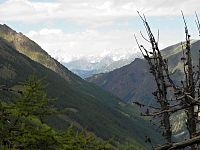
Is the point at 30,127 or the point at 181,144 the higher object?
the point at 181,144

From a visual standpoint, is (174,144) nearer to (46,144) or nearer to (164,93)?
(46,144)

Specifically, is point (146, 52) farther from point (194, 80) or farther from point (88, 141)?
point (88, 141)

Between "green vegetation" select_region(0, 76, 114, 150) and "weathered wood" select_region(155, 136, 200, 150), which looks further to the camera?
"green vegetation" select_region(0, 76, 114, 150)

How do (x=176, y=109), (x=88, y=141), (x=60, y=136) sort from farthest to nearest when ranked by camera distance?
(x=88, y=141)
(x=60, y=136)
(x=176, y=109)

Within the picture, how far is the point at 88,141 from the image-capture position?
13.6 meters

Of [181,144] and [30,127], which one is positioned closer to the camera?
[181,144]

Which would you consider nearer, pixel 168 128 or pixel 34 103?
pixel 34 103

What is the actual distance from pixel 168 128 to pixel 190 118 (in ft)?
13.1

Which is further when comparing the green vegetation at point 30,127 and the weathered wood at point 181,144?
the green vegetation at point 30,127

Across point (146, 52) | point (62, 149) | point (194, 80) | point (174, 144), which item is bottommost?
point (62, 149)

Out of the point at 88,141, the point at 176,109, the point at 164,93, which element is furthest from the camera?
the point at 164,93

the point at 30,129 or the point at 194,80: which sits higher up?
the point at 194,80

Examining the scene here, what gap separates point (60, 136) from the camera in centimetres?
1276

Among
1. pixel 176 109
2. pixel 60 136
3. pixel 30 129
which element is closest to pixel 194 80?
pixel 60 136
